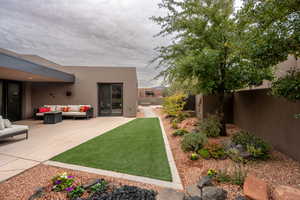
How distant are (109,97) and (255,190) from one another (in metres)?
10.1

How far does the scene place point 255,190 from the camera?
1.69m

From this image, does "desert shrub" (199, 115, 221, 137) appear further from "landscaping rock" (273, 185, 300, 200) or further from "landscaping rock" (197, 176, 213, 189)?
"landscaping rock" (273, 185, 300, 200)

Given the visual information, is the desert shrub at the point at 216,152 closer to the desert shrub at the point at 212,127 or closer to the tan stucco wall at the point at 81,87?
the desert shrub at the point at 212,127

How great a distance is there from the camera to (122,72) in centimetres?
1034

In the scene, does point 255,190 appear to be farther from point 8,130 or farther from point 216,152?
point 8,130

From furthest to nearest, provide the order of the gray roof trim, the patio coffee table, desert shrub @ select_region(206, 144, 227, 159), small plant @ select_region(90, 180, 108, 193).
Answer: the patio coffee table, the gray roof trim, desert shrub @ select_region(206, 144, 227, 159), small plant @ select_region(90, 180, 108, 193)

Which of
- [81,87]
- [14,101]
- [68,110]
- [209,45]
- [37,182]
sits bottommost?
[37,182]

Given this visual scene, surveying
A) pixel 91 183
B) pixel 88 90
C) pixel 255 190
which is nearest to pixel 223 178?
pixel 255 190

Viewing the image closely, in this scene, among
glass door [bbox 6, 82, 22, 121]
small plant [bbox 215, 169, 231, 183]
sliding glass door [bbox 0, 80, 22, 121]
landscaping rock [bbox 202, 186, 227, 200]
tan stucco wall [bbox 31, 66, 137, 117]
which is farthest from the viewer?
tan stucco wall [bbox 31, 66, 137, 117]

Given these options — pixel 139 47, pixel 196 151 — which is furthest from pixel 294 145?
pixel 139 47

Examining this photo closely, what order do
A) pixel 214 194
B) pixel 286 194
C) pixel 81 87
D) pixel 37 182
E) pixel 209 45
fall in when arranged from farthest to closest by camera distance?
1. pixel 81 87
2. pixel 209 45
3. pixel 37 182
4. pixel 214 194
5. pixel 286 194

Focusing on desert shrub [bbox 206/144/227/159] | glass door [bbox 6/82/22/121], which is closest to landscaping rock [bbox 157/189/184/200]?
desert shrub [bbox 206/144/227/159]

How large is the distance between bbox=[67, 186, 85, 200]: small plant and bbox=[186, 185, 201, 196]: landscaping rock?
159 cm

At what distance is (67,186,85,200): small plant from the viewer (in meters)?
1.82
